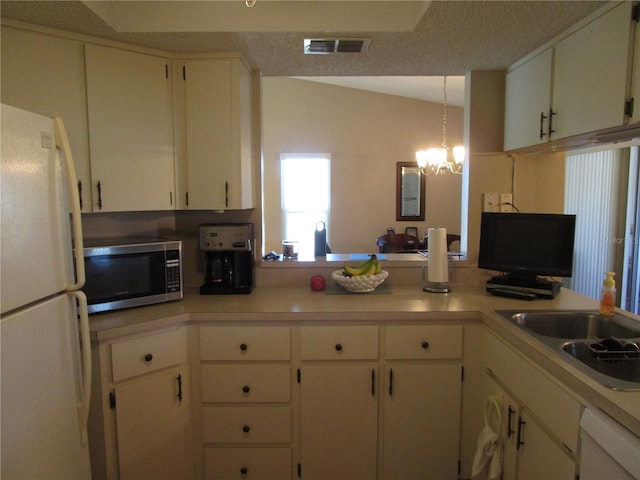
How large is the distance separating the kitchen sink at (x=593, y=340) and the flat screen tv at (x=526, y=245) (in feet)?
1.00

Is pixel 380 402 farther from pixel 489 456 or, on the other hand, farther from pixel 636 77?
pixel 636 77

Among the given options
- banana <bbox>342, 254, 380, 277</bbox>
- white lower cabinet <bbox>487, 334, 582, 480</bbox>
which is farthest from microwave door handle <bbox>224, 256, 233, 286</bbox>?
white lower cabinet <bbox>487, 334, 582, 480</bbox>

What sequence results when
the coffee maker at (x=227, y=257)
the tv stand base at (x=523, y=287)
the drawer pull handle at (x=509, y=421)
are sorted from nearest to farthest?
the drawer pull handle at (x=509, y=421) → the tv stand base at (x=523, y=287) → the coffee maker at (x=227, y=257)

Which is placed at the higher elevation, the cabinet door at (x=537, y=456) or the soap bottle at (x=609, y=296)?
the soap bottle at (x=609, y=296)

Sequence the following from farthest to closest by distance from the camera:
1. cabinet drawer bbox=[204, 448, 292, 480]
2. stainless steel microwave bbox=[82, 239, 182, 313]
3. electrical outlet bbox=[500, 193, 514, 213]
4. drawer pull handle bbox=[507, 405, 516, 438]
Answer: electrical outlet bbox=[500, 193, 514, 213]
cabinet drawer bbox=[204, 448, 292, 480]
stainless steel microwave bbox=[82, 239, 182, 313]
drawer pull handle bbox=[507, 405, 516, 438]

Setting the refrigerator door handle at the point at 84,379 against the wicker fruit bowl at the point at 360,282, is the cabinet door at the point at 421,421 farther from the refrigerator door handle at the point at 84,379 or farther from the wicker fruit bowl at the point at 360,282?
Answer: the refrigerator door handle at the point at 84,379

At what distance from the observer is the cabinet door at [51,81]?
1.64 metres

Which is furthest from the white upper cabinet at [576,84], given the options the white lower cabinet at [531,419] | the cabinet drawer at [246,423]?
the cabinet drawer at [246,423]

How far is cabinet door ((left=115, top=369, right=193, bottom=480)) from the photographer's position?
1.67m

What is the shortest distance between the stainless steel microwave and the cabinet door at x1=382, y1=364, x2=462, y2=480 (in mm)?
1139

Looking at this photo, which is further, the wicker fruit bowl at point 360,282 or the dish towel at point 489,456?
the wicker fruit bowl at point 360,282

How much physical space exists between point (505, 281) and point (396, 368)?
2.57ft

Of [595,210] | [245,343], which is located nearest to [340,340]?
[245,343]

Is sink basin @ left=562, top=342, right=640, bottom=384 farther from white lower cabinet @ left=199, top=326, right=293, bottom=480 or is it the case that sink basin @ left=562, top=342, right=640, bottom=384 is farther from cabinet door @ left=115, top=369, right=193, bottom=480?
cabinet door @ left=115, top=369, right=193, bottom=480
